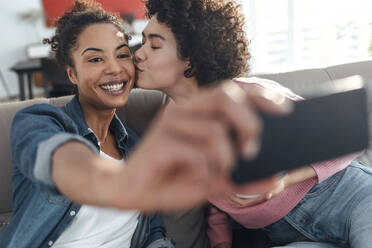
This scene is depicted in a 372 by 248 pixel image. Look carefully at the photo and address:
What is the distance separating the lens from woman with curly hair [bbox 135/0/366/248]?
3.54ft

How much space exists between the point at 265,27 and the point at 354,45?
46.9 inches

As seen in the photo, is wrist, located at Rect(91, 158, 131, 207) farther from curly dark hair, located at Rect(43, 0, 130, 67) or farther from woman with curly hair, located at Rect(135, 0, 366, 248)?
curly dark hair, located at Rect(43, 0, 130, 67)

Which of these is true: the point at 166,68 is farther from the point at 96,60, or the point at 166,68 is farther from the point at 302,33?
the point at 302,33

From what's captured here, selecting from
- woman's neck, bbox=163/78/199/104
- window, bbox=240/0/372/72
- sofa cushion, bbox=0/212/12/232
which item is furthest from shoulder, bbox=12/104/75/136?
window, bbox=240/0/372/72

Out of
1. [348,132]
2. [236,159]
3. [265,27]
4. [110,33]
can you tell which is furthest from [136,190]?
[265,27]

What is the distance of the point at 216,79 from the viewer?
1.32m

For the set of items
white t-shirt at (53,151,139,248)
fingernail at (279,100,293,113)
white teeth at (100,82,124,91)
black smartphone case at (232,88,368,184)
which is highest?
fingernail at (279,100,293,113)

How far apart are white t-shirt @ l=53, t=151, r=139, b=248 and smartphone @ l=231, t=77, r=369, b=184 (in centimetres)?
69

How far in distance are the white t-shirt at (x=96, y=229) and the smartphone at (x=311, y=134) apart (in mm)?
689

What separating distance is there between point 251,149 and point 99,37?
3.05 feet

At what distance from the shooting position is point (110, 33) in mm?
1153

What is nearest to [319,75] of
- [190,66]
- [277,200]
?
[190,66]

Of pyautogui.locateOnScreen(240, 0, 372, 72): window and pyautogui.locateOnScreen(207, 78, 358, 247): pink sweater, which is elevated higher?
pyautogui.locateOnScreen(240, 0, 372, 72): window

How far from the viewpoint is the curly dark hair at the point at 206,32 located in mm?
1229
